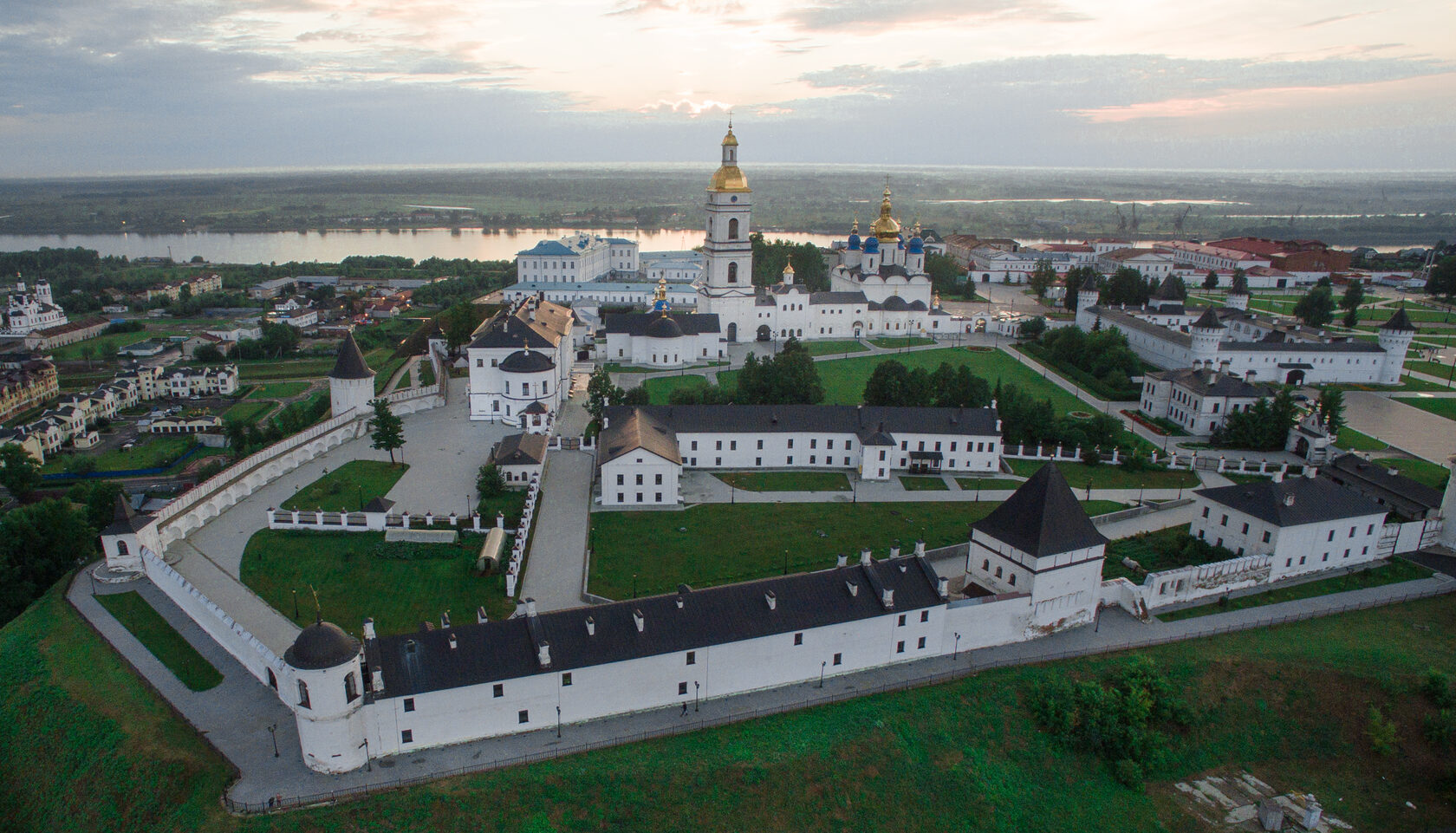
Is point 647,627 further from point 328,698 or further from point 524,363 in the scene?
point 524,363

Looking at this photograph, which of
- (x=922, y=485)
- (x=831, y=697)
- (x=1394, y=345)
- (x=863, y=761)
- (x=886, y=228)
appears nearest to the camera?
(x=863, y=761)

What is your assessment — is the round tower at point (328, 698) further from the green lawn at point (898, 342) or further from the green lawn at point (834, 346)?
the green lawn at point (898, 342)

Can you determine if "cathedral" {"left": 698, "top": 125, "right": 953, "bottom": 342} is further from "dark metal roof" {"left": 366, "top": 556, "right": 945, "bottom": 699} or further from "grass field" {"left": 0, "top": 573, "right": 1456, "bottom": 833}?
"grass field" {"left": 0, "top": 573, "right": 1456, "bottom": 833}

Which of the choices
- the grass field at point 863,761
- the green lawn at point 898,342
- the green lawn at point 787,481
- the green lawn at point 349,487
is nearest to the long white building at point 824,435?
the green lawn at point 787,481

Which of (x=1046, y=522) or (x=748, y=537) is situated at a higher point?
(x=1046, y=522)

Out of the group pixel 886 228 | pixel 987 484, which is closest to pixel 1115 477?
pixel 987 484

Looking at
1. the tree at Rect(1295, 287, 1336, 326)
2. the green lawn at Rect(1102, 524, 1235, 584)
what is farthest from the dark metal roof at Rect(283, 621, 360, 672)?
the tree at Rect(1295, 287, 1336, 326)
